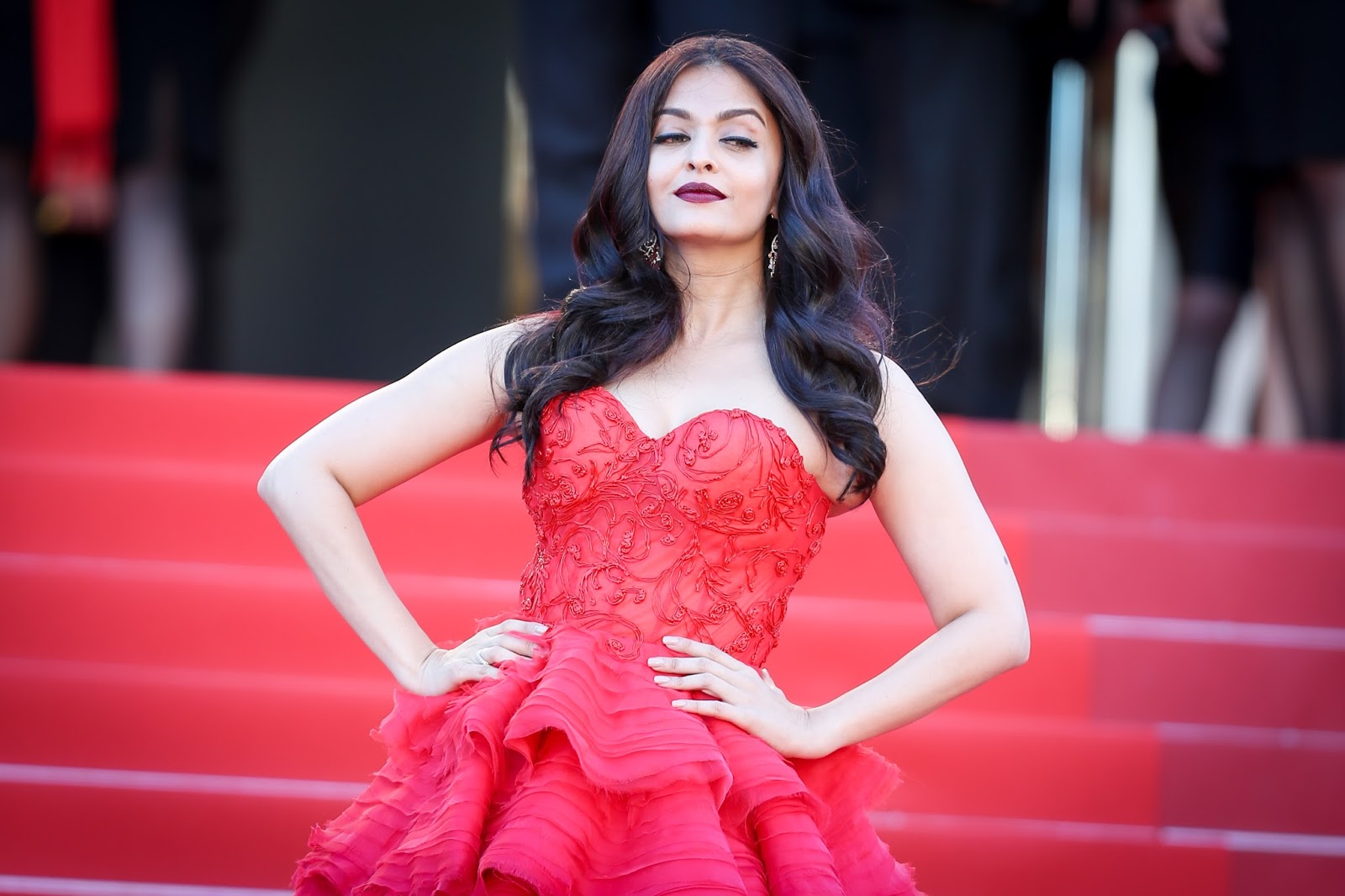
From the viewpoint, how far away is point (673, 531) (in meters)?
2.27

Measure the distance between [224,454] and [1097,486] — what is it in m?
2.29

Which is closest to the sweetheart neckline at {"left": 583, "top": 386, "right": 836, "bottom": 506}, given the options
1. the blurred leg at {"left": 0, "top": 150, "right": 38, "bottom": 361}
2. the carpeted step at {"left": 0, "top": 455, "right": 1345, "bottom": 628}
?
the carpeted step at {"left": 0, "top": 455, "right": 1345, "bottom": 628}

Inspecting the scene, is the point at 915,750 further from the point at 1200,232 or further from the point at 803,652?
the point at 1200,232

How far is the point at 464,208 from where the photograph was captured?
6812mm

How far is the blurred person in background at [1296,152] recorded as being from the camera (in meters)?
4.48

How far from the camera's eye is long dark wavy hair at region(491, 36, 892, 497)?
2.35m

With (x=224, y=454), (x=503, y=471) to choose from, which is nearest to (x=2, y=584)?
(x=224, y=454)

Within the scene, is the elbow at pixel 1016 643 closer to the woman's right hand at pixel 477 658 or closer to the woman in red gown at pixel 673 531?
the woman in red gown at pixel 673 531

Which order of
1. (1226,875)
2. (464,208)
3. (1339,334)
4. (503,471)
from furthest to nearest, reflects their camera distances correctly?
(464,208) < (1339,334) < (503,471) < (1226,875)

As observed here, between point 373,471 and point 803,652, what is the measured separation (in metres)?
1.60

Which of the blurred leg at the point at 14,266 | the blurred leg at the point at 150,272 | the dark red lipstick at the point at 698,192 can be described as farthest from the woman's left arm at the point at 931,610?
the blurred leg at the point at 14,266

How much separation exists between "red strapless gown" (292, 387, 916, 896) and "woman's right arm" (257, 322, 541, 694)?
11 cm

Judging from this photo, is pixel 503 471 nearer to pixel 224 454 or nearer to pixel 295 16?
pixel 224 454

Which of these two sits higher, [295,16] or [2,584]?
[295,16]
